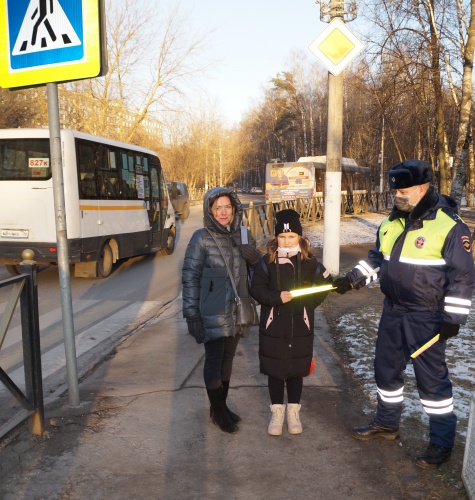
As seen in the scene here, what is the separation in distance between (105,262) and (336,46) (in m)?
5.59

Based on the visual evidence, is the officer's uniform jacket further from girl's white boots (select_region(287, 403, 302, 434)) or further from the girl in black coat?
girl's white boots (select_region(287, 403, 302, 434))

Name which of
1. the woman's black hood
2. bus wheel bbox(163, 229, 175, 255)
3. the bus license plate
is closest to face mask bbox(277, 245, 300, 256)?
the woman's black hood

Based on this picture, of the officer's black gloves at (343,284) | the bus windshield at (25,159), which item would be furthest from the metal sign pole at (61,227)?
the bus windshield at (25,159)

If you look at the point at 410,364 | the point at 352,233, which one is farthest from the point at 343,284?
the point at 352,233

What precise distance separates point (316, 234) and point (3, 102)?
19.4m

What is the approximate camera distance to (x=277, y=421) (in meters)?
3.40

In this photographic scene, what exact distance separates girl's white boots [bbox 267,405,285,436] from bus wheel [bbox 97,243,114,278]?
6.88 metres

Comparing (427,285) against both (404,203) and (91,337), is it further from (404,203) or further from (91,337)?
(91,337)

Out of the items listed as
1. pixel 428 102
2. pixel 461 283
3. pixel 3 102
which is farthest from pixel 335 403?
pixel 3 102

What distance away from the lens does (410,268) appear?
9.91ft

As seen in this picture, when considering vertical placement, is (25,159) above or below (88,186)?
above

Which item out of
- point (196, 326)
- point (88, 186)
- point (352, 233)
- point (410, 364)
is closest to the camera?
point (196, 326)

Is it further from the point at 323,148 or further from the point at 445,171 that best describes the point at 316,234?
the point at 323,148

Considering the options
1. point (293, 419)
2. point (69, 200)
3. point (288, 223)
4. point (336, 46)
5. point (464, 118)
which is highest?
point (336, 46)
